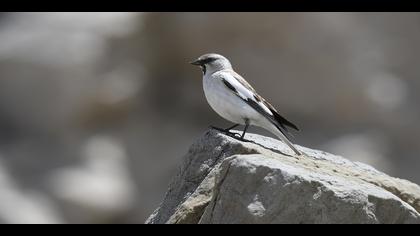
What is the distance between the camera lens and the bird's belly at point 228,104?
377 inches

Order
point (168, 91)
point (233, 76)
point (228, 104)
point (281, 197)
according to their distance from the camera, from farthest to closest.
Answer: point (168, 91)
point (233, 76)
point (228, 104)
point (281, 197)

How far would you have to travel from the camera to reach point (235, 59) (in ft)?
75.9

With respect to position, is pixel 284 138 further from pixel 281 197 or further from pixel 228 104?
pixel 281 197

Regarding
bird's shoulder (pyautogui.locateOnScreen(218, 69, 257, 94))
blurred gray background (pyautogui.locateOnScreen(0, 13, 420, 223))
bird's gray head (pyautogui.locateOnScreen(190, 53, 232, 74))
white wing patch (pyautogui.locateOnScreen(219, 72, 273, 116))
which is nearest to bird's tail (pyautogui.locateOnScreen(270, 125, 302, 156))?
white wing patch (pyautogui.locateOnScreen(219, 72, 273, 116))

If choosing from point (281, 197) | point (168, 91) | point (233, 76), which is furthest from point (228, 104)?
point (168, 91)

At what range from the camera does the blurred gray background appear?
2286 centimetres

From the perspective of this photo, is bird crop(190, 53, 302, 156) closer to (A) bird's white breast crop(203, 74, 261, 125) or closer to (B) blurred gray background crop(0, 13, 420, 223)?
(A) bird's white breast crop(203, 74, 261, 125)

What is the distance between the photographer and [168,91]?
79.8 ft

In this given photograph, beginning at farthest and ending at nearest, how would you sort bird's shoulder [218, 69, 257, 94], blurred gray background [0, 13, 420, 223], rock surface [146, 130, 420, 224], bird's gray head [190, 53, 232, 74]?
blurred gray background [0, 13, 420, 223] → bird's gray head [190, 53, 232, 74] → bird's shoulder [218, 69, 257, 94] → rock surface [146, 130, 420, 224]

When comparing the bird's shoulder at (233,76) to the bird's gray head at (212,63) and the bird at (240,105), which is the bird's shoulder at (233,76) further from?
the bird's gray head at (212,63)

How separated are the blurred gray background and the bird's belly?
41.7ft

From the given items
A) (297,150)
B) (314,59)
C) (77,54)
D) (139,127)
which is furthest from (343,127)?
(297,150)

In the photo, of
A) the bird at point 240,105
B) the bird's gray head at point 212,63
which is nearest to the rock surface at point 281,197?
the bird at point 240,105

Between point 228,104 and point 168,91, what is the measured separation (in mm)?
14788
